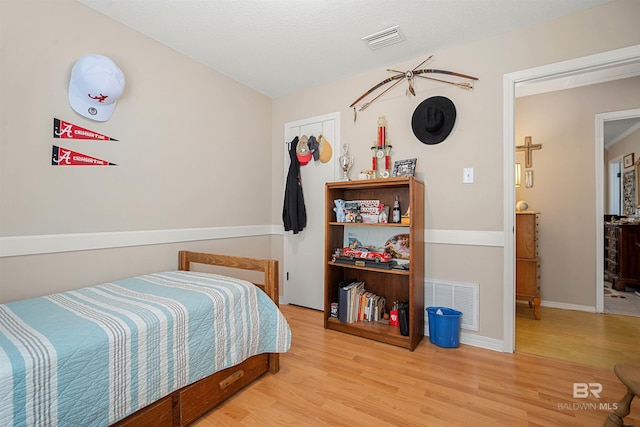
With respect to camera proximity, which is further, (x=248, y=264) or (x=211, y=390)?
(x=248, y=264)

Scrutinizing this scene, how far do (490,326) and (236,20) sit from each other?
2.91 metres

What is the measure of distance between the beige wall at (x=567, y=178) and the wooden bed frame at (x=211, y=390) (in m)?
3.17

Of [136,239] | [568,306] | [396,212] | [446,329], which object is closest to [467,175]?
[396,212]

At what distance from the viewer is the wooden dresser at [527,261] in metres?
2.76

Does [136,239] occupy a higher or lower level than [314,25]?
lower

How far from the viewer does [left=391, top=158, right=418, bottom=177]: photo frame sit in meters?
2.40

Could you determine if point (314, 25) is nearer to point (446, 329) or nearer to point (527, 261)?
point (446, 329)

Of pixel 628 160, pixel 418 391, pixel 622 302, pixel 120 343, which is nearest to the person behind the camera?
pixel 120 343

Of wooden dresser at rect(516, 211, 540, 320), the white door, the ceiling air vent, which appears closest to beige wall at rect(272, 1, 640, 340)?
the ceiling air vent

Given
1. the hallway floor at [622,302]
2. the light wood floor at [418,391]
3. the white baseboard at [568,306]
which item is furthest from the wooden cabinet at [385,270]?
the hallway floor at [622,302]

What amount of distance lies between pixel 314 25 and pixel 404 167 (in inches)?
51.1

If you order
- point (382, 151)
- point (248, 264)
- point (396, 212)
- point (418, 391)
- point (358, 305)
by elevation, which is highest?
point (382, 151)

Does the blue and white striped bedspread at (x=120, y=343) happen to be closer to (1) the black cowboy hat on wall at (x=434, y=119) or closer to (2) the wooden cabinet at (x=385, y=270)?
(2) the wooden cabinet at (x=385, y=270)

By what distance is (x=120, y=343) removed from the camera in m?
1.09
